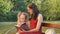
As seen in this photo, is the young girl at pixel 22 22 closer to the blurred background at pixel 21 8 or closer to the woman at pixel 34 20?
the woman at pixel 34 20

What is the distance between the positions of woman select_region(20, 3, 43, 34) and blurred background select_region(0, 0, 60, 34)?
111 centimetres

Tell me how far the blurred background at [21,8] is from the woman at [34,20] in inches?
43.7

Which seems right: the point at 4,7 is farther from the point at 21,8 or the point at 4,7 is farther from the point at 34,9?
the point at 34,9

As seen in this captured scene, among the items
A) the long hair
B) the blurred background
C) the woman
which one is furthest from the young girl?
the blurred background

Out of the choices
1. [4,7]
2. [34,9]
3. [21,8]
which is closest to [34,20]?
[34,9]

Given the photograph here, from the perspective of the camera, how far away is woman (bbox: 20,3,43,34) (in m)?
2.49

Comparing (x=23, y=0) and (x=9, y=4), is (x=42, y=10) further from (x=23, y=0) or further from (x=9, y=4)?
(x=9, y=4)

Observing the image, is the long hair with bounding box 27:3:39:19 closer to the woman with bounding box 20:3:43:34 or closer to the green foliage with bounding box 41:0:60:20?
the woman with bounding box 20:3:43:34

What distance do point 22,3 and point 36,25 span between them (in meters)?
1.26

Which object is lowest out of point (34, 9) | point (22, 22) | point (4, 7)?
point (22, 22)

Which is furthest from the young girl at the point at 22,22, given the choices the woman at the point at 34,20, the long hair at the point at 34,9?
the long hair at the point at 34,9

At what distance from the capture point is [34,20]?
2.60 metres

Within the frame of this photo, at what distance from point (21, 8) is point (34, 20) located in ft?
3.73

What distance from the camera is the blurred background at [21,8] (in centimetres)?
370
